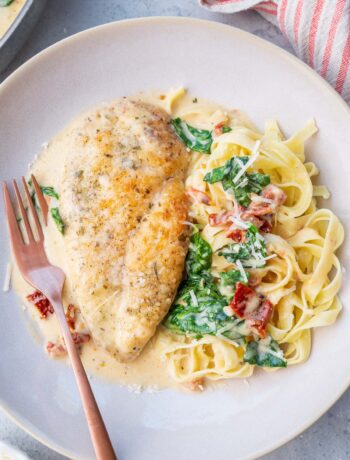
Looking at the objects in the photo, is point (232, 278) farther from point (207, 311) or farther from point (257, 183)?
point (257, 183)

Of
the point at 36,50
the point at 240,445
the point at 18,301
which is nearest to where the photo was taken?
the point at 240,445

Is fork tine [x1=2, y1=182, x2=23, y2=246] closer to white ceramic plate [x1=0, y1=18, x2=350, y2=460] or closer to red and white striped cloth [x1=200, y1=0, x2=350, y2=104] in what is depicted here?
white ceramic plate [x1=0, y1=18, x2=350, y2=460]


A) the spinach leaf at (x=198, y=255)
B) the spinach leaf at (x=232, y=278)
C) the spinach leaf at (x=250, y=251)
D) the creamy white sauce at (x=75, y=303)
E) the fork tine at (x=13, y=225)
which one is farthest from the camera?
the fork tine at (x=13, y=225)

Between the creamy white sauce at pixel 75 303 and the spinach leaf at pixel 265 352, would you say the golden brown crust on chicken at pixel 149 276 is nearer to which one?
the creamy white sauce at pixel 75 303

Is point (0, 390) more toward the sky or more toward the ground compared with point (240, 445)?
more toward the sky

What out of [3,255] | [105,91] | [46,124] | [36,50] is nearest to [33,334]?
[3,255]

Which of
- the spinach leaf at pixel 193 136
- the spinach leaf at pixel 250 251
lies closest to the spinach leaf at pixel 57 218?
the spinach leaf at pixel 193 136

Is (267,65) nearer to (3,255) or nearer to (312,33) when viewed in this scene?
(312,33)
